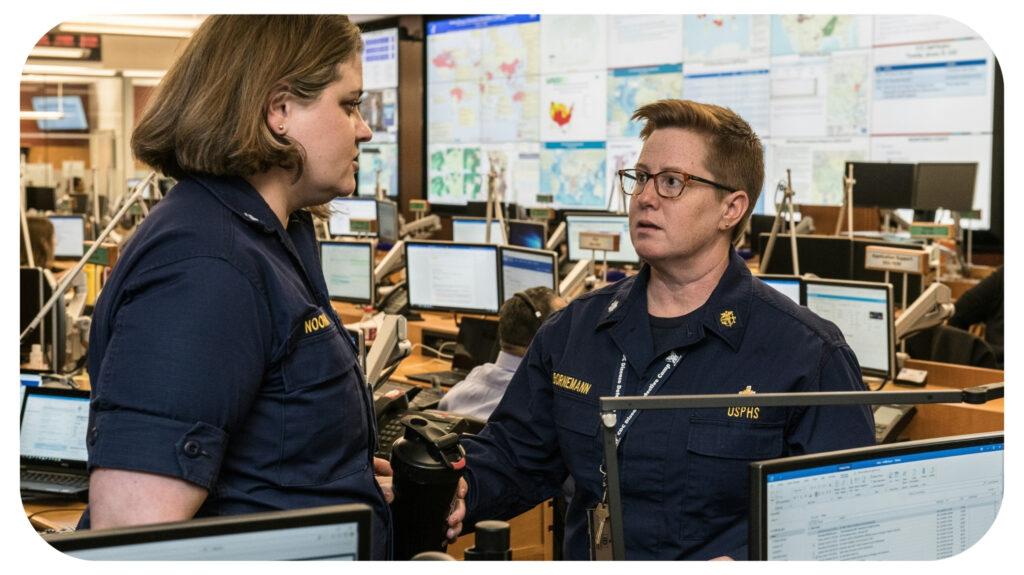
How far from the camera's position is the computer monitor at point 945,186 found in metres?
6.49

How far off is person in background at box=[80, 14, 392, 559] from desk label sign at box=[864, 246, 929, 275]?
3056 mm

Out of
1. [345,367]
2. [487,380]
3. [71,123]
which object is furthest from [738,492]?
[71,123]

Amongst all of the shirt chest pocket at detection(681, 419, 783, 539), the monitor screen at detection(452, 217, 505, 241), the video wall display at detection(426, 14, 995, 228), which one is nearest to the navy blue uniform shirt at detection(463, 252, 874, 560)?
the shirt chest pocket at detection(681, 419, 783, 539)

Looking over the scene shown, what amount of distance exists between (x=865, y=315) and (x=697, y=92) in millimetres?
5890

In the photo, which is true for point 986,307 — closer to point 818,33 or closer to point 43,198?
point 818,33

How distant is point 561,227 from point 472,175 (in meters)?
4.54

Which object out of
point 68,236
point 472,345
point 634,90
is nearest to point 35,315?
point 472,345

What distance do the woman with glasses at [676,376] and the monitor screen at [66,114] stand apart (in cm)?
1714

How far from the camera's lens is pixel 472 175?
11617mm

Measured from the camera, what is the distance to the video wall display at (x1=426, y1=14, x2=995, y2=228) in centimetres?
779

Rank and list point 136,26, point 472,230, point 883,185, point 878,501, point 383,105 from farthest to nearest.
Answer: point 136,26 → point 383,105 → point 472,230 → point 883,185 → point 878,501

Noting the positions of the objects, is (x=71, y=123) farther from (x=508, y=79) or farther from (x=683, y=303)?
(x=683, y=303)

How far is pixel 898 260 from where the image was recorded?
406 centimetres

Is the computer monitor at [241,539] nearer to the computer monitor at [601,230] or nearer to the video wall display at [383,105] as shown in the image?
the computer monitor at [601,230]
